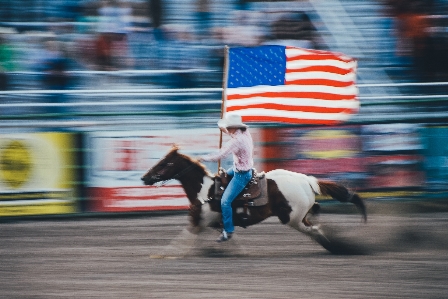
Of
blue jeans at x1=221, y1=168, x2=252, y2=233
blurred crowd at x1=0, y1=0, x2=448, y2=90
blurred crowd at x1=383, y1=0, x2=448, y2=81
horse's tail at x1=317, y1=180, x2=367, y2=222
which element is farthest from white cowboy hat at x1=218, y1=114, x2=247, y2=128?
blurred crowd at x1=383, y1=0, x2=448, y2=81

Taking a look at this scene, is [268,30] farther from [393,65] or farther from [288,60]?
[288,60]

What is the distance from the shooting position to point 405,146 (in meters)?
12.5

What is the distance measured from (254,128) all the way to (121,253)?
3731 millimetres

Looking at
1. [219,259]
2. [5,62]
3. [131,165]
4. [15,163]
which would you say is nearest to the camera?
[219,259]

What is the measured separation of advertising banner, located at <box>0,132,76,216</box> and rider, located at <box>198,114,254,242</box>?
3.22 m

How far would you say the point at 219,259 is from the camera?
8758mm

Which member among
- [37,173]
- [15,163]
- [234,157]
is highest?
[234,157]

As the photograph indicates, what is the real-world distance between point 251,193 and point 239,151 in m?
0.53

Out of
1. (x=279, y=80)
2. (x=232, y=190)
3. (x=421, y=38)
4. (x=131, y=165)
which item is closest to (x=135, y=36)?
(x=131, y=165)

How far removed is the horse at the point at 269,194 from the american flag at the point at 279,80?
0.80m

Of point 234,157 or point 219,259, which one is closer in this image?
point 219,259

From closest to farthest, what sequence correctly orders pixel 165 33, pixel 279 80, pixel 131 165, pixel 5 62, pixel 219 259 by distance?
1. pixel 219 259
2. pixel 279 80
3. pixel 131 165
4. pixel 5 62
5. pixel 165 33

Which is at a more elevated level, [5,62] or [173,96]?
[5,62]

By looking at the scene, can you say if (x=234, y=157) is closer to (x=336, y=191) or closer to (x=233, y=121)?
(x=233, y=121)
